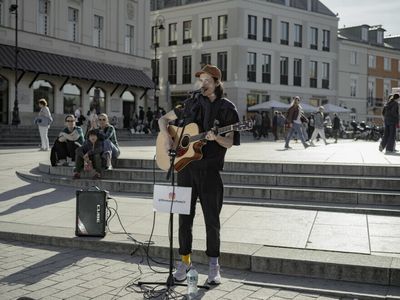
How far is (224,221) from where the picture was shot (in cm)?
765

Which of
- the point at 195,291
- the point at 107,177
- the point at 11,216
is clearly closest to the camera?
the point at 195,291

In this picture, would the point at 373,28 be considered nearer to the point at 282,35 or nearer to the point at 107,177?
the point at 282,35

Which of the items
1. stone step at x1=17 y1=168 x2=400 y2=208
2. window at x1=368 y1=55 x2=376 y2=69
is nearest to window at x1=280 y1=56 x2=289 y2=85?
window at x1=368 y1=55 x2=376 y2=69

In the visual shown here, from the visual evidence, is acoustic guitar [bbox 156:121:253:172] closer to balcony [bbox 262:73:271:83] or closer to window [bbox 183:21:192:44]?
balcony [bbox 262:73:271:83]

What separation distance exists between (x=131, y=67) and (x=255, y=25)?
14932 mm

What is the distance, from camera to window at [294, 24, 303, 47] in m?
51.7

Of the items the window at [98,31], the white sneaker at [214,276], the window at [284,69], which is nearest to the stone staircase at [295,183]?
the white sneaker at [214,276]

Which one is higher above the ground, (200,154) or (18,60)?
(18,60)

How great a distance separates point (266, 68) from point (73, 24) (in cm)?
2122

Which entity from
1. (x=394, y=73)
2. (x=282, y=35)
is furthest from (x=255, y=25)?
(x=394, y=73)

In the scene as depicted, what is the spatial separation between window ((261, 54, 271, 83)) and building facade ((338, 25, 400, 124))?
11.2 metres

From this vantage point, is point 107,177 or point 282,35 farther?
point 282,35

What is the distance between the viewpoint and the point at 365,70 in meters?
59.6

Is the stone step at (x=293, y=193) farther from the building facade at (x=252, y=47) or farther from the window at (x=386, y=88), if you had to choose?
the window at (x=386, y=88)
